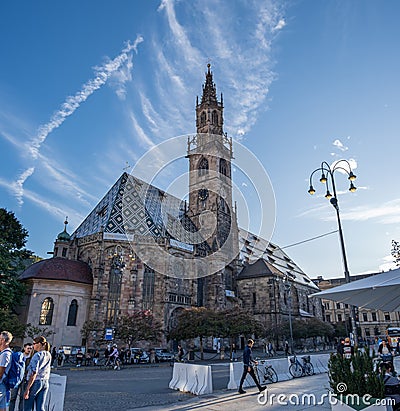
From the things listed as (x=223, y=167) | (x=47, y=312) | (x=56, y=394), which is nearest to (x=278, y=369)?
(x=56, y=394)

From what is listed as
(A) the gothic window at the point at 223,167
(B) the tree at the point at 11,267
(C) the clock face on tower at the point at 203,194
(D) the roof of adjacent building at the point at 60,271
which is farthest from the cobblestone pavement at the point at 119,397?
(A) the gothic window at the point at 223,167

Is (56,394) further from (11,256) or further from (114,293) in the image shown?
(114,293)

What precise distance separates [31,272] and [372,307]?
111ft

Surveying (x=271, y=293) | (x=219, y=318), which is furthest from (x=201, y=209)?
(x=219, y=318)

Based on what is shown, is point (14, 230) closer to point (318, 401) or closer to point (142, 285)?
point (142, 285)

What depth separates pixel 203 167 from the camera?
5806 centimetres

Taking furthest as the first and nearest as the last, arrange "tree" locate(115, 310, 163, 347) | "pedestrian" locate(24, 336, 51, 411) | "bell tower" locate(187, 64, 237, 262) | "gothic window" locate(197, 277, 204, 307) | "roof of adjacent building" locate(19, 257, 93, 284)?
"bell tower" locate(187, 64, 237, 262)
"gothic window" locate(197, 277, 204, 307)
"roof of adjacent building" locate(19, 257, 93, 284)
"tree" locate(115, 310, 163, 347)
"pedestrian" locate(24, 336, 51, 411)

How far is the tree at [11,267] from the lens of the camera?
27108 millimetres

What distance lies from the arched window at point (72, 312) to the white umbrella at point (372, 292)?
103 ft

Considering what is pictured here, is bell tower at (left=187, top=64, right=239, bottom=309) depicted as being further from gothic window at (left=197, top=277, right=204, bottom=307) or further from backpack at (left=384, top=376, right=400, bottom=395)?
backpack at (left=384, top=376, right=400, bottom=395)

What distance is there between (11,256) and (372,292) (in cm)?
3107

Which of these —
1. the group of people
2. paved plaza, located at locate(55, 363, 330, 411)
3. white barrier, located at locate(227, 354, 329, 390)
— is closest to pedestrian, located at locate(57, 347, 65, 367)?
paved plaza, located at locate(55, 363, 330, 411)

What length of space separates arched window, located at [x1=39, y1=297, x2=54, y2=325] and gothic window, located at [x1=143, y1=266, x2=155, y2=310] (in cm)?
927
